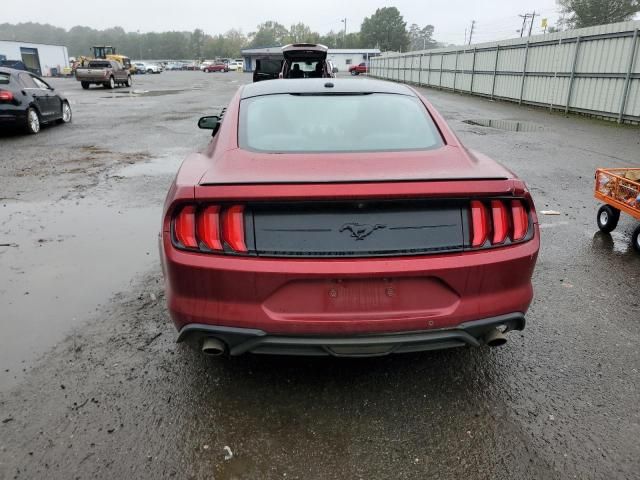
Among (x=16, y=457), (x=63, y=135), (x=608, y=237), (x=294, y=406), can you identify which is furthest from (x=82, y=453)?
(x=63, y=135)

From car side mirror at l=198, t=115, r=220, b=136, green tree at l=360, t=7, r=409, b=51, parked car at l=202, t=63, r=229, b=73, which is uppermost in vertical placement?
green tree at l=360, t=7, r=409, b=51

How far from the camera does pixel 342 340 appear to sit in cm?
233

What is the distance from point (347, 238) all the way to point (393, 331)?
0.48 m

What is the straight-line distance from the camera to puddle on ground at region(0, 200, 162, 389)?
10.9 feet

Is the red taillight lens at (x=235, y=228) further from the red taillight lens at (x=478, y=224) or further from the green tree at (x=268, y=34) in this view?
the green tree at (x=268, y=34)

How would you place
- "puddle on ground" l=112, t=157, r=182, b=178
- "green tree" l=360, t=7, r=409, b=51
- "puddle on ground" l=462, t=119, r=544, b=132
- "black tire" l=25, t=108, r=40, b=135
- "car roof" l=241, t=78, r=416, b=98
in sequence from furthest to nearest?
"green tree" l=360, t=7, r=409, b=51, "puddle on ground" l=462, t=119, r=544, b=132, "black tire" l=25, t=108, r=40, b=135, "puddle on ground" l=112, t=157, r=182, b=178, "car roof" l=241, t=78, r=416, b=98

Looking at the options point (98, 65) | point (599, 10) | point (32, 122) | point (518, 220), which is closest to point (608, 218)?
point (518, 220)

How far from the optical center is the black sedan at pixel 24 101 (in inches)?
458

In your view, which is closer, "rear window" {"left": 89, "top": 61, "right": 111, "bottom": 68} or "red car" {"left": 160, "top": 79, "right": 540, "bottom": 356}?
"red car" {"left": 160, "top": 79, "right": 540, "bottom": 356}

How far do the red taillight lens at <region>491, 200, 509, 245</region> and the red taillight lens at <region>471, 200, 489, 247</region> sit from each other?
47mm

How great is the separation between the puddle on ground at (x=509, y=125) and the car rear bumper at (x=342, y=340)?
12.7 metres

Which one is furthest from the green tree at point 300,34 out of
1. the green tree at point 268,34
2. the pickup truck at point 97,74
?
the pickup truck at point 97,74

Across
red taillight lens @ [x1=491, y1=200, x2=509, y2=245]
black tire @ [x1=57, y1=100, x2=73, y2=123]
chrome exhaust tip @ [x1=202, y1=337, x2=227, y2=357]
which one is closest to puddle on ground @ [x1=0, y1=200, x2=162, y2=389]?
chrome exhaust tip @ [x1=202, y1=337, x2=227, y2=357]

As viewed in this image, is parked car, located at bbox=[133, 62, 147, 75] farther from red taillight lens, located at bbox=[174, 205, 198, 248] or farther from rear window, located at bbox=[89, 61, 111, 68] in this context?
red taillight lens, located at bbox=[174, 205, 198, 248]
